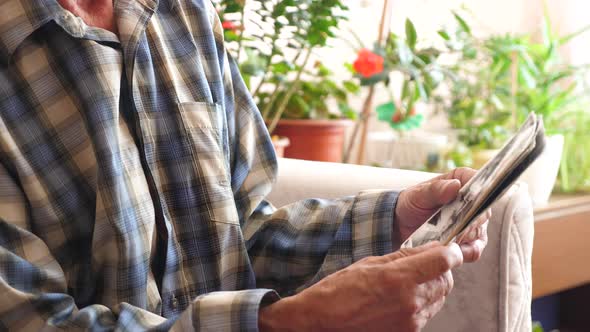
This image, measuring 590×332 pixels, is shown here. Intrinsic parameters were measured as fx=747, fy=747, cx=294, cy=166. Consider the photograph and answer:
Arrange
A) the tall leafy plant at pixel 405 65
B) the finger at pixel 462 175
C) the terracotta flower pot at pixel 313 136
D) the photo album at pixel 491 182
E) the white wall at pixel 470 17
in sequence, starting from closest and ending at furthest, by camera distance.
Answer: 1. the photo album at pixel 491 182
2. the finger at pixel 462 175
3. the tall leafy plant at pixel 405 65
4. the terracotta flower pot at pixel 313 136
5. the white wall at pixel 470 17

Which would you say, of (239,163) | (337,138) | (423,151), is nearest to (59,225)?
(239,163)

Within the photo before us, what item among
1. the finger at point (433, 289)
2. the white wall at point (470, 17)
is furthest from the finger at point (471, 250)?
the white wall at point (470, 17)

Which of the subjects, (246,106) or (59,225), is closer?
(59,225)

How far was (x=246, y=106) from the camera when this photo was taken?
42.4 inches

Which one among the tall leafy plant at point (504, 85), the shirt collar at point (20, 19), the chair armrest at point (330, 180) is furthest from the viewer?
the tall leafy plant at point (504, 85)

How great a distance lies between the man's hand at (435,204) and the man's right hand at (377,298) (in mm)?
151

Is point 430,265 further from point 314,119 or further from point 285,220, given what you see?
point 314,119

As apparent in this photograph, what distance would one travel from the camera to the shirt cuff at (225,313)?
2.26ft

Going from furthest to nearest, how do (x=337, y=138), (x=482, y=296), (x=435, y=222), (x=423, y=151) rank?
(x=423, y=151) → (x=337, y=138) → (x=482, y=296) → (x=435, y=222)

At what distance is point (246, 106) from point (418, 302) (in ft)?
1.61

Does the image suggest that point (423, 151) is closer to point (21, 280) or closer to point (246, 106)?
point (246, 106)

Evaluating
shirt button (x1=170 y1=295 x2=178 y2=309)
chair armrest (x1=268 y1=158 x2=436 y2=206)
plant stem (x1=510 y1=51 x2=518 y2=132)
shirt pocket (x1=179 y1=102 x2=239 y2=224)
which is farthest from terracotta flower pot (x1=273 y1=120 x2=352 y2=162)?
shirt button (x1=170 y1=295 x2=178 y2=309)

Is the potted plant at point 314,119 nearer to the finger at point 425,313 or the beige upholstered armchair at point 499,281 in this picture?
the beige upholstered armchair at point 499,281

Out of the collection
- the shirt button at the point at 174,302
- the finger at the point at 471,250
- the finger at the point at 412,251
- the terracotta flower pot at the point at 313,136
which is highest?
the finger at the point at 412,251
